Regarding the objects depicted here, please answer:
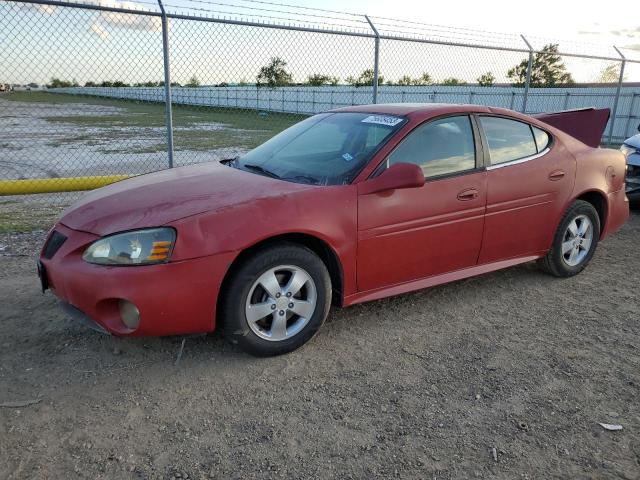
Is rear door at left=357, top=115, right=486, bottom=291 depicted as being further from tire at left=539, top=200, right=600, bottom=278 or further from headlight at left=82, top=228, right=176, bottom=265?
headlight at left=82, top=228, right=176, bottom=265

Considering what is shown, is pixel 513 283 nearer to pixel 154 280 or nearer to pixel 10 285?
pixel 154 280

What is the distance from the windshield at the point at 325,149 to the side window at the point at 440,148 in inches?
5.9

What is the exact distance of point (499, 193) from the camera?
4.09 metres

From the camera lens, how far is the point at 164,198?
325cm

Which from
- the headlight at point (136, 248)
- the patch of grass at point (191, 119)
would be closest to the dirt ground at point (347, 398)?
the headlight at point (136, 248)

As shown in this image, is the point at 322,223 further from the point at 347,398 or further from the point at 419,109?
the point at 419,109

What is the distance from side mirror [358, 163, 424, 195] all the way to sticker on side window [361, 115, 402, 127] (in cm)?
53

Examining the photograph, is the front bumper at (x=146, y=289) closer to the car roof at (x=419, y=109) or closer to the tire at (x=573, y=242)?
the car roof at (x=419, y=109)

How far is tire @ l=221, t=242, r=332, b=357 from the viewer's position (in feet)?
10.2

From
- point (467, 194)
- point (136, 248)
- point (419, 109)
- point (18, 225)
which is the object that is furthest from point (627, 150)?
point (18, 225)

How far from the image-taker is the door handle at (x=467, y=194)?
153 inches

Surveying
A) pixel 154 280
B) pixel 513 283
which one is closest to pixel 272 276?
pixel 154 280

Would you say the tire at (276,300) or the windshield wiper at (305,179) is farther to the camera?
the windshield wiper at (305,179)

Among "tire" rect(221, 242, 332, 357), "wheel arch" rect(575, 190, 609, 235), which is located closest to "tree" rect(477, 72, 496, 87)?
"wheel arch" rect(575, 190, 609, 235)
